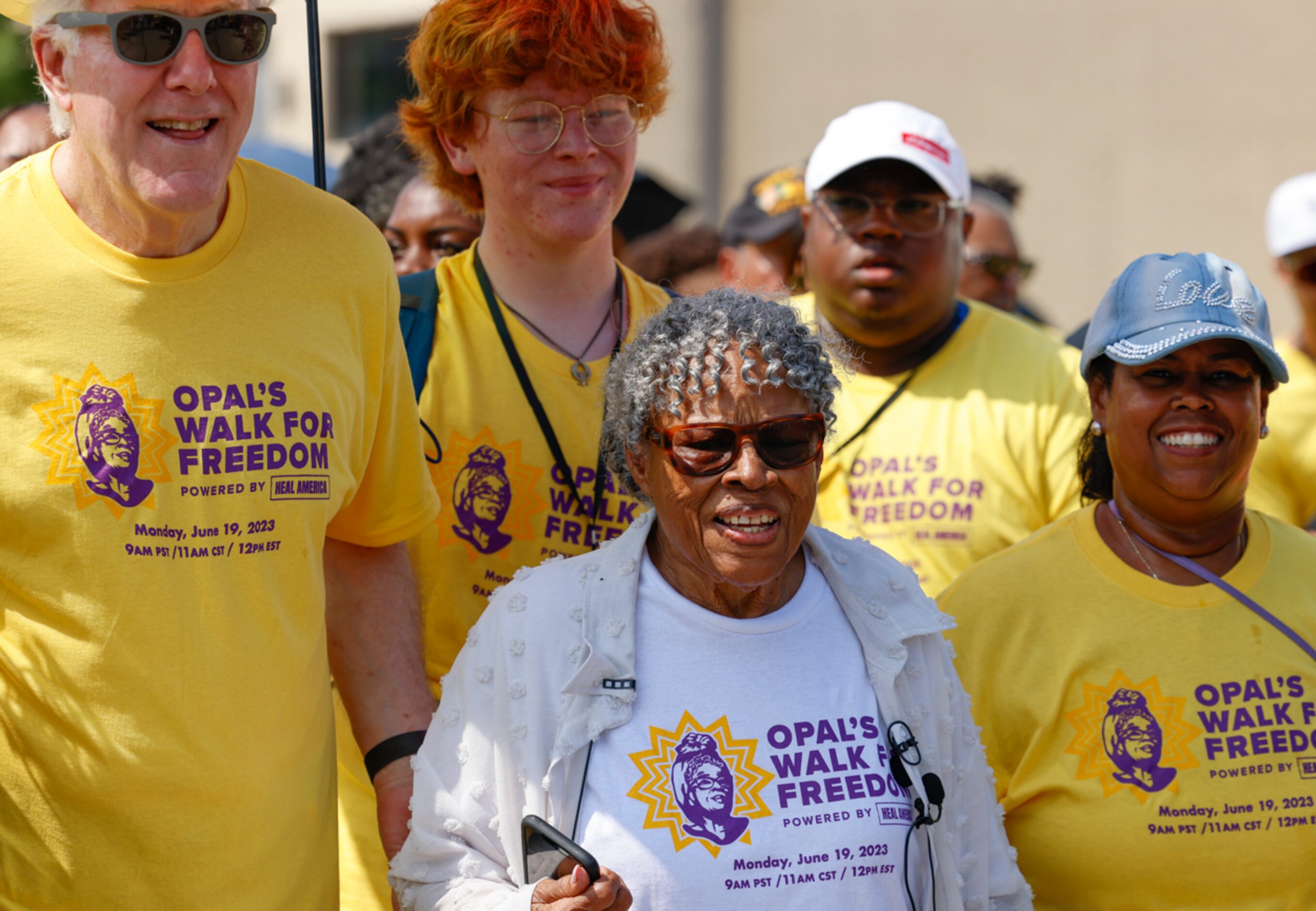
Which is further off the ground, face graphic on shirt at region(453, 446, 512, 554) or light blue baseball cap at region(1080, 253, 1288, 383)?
light blue baseball cap at region(1080, 253, 1288, 383)

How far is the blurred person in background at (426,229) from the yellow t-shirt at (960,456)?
4.67 feet

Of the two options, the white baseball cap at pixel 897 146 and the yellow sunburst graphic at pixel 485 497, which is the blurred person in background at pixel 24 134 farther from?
the white baseball cap at pixel 897 146

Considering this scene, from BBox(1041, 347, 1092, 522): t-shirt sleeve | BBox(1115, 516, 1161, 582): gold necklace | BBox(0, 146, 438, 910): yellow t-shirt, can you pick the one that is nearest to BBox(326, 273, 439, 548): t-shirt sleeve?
BBox(0, 146, 438, 910): yellow t-shirt

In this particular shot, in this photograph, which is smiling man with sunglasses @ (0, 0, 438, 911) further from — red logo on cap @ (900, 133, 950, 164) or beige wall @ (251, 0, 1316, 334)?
beige wall @ (251, 0, 1316, 334)

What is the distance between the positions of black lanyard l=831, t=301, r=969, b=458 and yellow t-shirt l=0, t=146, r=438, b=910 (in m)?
1.81

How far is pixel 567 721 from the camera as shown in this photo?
2.50 meters

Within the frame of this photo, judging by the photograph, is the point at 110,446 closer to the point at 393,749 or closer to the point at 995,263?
the point at 393,749

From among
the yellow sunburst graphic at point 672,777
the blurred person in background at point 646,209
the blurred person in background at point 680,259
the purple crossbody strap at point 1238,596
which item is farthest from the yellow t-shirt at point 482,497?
the blurred person in background at point 646,209

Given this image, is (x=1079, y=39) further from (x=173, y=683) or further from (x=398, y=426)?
(x=173, y=683)

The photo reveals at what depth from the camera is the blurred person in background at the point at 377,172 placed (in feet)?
17.8

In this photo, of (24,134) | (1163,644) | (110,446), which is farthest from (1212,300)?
(24,134)

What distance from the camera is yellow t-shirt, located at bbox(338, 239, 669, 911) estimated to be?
3223 mm

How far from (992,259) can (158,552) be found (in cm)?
451

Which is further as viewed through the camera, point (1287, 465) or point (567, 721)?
point (1287, 465)
